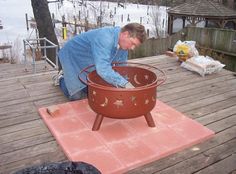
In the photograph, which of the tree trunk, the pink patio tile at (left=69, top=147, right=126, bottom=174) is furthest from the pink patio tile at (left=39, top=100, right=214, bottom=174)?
the tree trunk

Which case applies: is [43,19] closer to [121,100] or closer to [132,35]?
[132,35]

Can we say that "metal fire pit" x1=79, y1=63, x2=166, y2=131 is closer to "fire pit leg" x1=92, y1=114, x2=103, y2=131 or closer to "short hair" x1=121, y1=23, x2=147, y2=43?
"fire pit leg" x1=92, y1=114, x2=103, y2=131

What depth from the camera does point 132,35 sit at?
252 centimetres

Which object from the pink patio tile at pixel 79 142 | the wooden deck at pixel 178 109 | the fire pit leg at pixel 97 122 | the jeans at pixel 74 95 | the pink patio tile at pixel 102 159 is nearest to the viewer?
the pink patio tile at pixel 102 159

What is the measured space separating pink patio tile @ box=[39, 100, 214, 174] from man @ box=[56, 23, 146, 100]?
355 millimetres

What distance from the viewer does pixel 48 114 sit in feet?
10.0

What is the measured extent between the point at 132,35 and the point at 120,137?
96 cm

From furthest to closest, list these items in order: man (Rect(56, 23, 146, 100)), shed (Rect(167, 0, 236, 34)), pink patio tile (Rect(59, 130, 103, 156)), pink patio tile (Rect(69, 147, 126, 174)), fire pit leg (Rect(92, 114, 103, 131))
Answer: shed (Rect(167, 0, 236, 34))
fire pit leg (Rect(92, 114, 103, 131))
man (Rect(56, 23, 146, 100))
pink patio tile (Rect(59, 130, 103, 156))
pink patio tile (Rect(69, 147, 126, 174))

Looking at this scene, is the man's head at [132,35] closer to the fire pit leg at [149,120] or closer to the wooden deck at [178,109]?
the fire pit leg at [149,120]

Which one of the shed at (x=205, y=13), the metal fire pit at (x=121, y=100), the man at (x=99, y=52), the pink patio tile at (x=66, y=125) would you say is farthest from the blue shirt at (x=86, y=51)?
the shed at (x=205, y=13)

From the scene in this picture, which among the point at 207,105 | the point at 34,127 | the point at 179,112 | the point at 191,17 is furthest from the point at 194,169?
the point at 191,17

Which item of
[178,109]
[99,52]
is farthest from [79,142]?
[178,109]

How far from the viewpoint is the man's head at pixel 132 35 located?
2.49 m

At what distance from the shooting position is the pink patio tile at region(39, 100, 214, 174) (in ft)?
7.65
